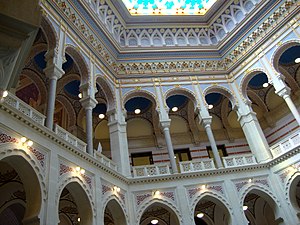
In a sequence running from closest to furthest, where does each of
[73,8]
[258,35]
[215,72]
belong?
[73,8], [258,35], [215,72]

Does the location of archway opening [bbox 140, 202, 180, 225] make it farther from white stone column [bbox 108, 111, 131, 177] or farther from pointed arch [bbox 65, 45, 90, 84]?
pointed arch [bbox 65, 45, 90, 84]

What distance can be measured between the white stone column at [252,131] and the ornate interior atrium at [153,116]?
0.05m

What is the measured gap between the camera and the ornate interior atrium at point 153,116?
9.91 m

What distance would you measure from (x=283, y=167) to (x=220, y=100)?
6868mm

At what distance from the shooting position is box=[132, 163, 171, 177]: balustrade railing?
13.7 m

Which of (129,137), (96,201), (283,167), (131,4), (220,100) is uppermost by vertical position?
(131,4)

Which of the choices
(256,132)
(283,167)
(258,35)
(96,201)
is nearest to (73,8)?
(96,201)

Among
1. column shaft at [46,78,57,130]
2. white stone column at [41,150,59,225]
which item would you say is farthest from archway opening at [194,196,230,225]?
column shaft at [46,78,57,130]

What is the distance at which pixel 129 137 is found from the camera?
18359 millimetres

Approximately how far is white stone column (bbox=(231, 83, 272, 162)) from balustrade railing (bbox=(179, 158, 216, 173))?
240 centimetres

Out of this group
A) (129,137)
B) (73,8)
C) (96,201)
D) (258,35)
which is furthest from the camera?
(129,137)

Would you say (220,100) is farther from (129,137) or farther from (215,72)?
(129,137)

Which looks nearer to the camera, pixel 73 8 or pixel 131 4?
pixel 73 8

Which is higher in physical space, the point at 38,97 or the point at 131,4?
the point at 131,4
